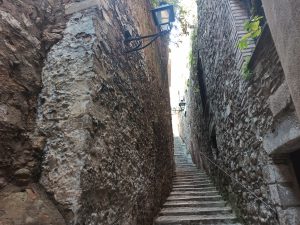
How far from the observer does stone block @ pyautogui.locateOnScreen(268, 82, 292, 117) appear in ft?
7.08

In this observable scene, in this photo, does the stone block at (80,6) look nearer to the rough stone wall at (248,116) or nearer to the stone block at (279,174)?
the rough stone wall at (248,116)

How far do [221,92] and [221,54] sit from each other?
676mm

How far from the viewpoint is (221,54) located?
13.6 ft

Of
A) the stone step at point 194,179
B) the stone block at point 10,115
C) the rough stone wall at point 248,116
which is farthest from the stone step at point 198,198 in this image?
the stone block at point 10,115

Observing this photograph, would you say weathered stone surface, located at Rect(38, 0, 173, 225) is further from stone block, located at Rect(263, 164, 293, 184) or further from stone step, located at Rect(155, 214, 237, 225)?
stone block, located at Rect(263, 164, 293, 184)

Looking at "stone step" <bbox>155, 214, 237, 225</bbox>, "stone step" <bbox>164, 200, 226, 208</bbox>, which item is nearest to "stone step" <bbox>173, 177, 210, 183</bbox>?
"stone step" <bbox>164, 200, 226, 208</bbox>

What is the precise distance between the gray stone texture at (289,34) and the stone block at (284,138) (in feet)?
2.59

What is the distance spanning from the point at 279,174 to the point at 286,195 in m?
0.20

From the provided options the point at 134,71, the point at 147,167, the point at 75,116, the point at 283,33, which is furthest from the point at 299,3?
the point at 147,167

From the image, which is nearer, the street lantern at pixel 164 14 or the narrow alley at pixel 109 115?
the narrow alley at pixel 109 115

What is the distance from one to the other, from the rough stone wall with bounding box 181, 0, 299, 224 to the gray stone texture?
811mm

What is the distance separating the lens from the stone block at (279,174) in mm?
2482

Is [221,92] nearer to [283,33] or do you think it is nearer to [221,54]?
[221,54]

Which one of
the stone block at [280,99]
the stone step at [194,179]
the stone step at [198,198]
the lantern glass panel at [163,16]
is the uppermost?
the lantern glass panel at [163,16]
